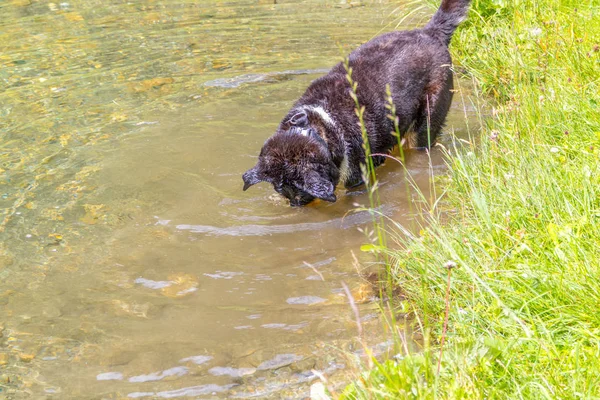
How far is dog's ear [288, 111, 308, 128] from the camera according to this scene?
16.0 ft

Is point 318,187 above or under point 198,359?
above

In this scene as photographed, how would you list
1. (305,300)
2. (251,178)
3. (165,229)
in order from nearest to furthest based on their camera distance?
1. (305,300)
2. (165,229)
3. (251,178)

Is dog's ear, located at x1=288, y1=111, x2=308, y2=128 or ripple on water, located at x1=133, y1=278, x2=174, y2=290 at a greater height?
Result: dog's ear, located at x1=288, y1=111, x2=308, y2=128

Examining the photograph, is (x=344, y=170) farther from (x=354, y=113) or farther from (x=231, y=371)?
(x=231, y=371)

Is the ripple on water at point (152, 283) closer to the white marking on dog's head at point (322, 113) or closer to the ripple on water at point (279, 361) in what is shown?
the ripple on water at point (279, 361)

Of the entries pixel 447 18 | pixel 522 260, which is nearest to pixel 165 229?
pixel 522 260

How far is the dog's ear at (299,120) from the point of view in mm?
4883

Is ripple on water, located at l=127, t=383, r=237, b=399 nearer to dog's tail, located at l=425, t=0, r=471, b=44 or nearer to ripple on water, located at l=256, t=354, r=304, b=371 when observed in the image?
ripple on water, located at l=256, t=354, r=304, b=371

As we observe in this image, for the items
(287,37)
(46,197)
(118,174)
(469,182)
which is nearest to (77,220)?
(46,197)

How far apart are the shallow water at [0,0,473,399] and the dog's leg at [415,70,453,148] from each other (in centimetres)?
21

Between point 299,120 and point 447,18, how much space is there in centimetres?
196

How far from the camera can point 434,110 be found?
5652 millimetres

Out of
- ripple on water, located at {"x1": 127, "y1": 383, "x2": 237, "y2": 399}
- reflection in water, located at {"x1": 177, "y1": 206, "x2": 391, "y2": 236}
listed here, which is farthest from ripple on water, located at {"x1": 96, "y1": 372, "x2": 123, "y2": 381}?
reflection in water, located at {"x1": 177, "y1": 206, "x2": 391, "y2": 236}

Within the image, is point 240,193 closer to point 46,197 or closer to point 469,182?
point 46,197
